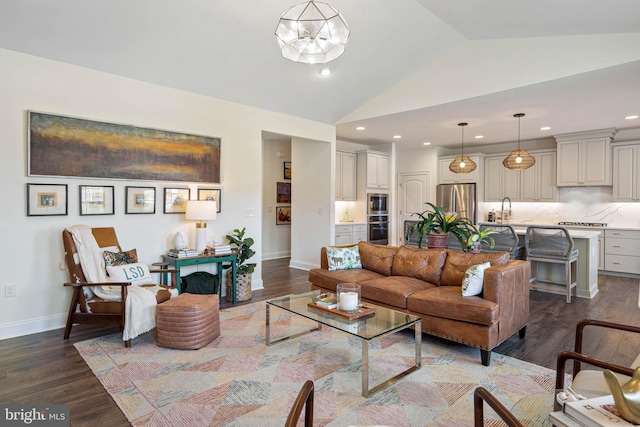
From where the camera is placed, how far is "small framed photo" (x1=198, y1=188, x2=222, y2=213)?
4652 mm

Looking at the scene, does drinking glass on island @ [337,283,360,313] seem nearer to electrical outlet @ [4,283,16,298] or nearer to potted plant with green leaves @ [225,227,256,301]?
potted plant with green leaves @ [225,227,256,301]

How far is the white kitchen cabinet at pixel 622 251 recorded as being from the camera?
6.12 m

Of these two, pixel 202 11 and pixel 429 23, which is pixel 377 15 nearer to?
pixel 429 23

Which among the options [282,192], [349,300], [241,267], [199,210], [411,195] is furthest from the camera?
[411,195]

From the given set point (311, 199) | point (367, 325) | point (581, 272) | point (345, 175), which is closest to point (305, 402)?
point (367, 325)

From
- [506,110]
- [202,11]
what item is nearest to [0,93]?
[202,11]

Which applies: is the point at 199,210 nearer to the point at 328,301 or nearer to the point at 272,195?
the point at 328,301

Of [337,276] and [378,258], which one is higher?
[378,258]

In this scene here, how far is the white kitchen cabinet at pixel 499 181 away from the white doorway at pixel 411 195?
1.26 metres

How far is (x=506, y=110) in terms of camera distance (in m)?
5.11

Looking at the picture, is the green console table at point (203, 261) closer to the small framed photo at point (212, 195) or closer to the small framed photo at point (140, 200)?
the small framed photo at point (140, 200)

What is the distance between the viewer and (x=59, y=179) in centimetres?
358

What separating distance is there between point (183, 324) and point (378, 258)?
90.5 inches

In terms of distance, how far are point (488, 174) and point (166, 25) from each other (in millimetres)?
6996
